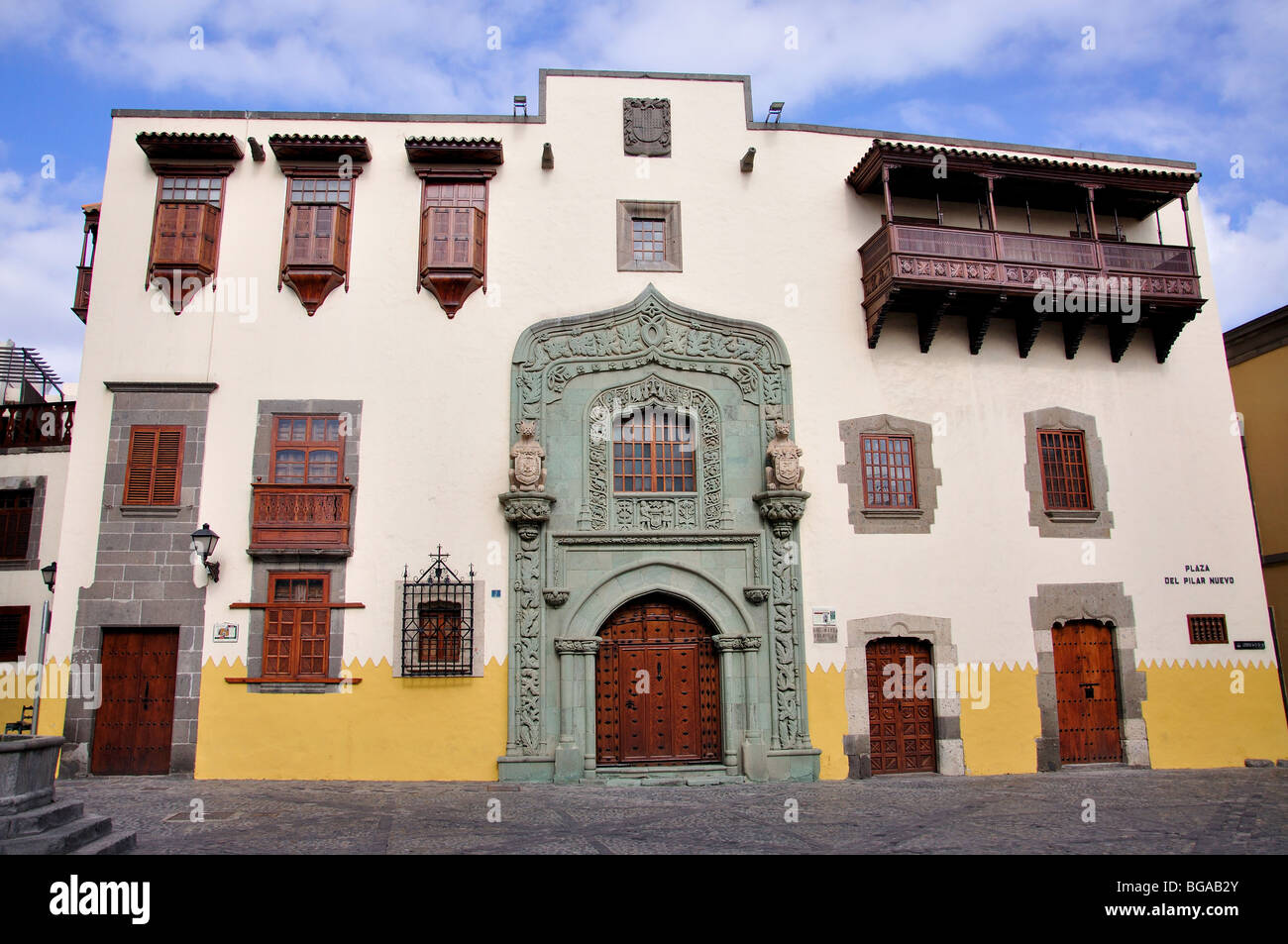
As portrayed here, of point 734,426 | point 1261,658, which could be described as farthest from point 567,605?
point 1261,658

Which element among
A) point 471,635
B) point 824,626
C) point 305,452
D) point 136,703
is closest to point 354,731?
point 471,635

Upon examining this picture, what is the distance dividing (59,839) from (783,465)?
11.3 metres

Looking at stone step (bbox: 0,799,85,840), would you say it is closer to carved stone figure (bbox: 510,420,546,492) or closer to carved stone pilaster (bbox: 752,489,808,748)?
carved stone figure (bbox: 510,420,546,492)

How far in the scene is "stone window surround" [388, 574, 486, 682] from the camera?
14969 millimetres

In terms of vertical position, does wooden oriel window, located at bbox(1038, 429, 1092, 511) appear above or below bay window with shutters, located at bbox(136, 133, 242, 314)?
below

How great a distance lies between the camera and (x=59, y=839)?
8.13m

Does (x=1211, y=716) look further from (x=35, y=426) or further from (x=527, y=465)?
(x=35, y=426)

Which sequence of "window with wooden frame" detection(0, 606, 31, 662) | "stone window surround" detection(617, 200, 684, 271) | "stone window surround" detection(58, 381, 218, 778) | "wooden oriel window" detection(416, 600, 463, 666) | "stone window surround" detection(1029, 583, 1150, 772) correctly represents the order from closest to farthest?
1. "stone window surround" detection(58, 381, 218, 778)
2. "wooden oriel window" detection(416, 600, 463, 666)
3. "stone window surround" detection(1029, 583, 1150, 772)
4. "stone window surround" detection(617, 200, 684, 271)
5. "window with wooden frame" detection(0, 606, 31, 662)

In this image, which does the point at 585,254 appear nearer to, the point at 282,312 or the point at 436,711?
the point at 282,312

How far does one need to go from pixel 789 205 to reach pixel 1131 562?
30.2ft

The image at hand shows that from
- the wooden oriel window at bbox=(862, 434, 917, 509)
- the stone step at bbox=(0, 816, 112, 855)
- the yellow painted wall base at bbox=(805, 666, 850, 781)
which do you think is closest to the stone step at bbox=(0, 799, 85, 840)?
the stone step at bbox=(0, 816, 112, 855)

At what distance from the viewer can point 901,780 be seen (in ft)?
49.5

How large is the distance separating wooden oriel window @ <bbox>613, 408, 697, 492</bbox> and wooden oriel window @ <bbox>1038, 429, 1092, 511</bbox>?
6.72m

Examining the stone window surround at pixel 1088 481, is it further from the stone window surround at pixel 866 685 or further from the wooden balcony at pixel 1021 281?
the stone window surround at pixel 866 685
